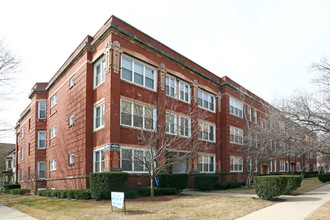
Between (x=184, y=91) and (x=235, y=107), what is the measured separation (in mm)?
9561

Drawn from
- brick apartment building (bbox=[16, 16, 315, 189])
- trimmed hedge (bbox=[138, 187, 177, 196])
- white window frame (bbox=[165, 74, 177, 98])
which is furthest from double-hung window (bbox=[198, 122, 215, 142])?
trimmed hedge (bbox=[138, 187, 177, 196])

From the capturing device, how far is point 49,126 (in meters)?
28.1

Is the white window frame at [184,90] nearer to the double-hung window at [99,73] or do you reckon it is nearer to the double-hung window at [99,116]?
the double-hung window at [99,73]

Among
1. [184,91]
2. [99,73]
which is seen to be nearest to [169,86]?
[184,91]

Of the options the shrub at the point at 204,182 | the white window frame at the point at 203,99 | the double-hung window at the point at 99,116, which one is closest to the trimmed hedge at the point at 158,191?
the double-hung window at the point at 99,116

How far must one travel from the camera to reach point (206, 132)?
1062 inches

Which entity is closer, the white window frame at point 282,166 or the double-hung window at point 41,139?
the double-hung window at point 41,139

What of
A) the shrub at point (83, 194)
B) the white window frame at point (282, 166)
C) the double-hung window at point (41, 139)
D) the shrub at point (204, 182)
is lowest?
the white window frame at point (282, 166)

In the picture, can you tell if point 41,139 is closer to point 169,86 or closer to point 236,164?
point 169,86

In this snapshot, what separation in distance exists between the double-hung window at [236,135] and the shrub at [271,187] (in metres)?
15.8

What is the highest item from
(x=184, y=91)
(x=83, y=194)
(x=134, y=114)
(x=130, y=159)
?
(x=184, y=91)

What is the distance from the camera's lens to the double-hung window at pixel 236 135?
3041cm

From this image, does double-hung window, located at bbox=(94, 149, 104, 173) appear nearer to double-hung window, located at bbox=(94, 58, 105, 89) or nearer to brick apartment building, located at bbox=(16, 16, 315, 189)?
brick apartment building, located at bbox=(16, 16, 315, 189)

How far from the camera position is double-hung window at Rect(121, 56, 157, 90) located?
19.0m
